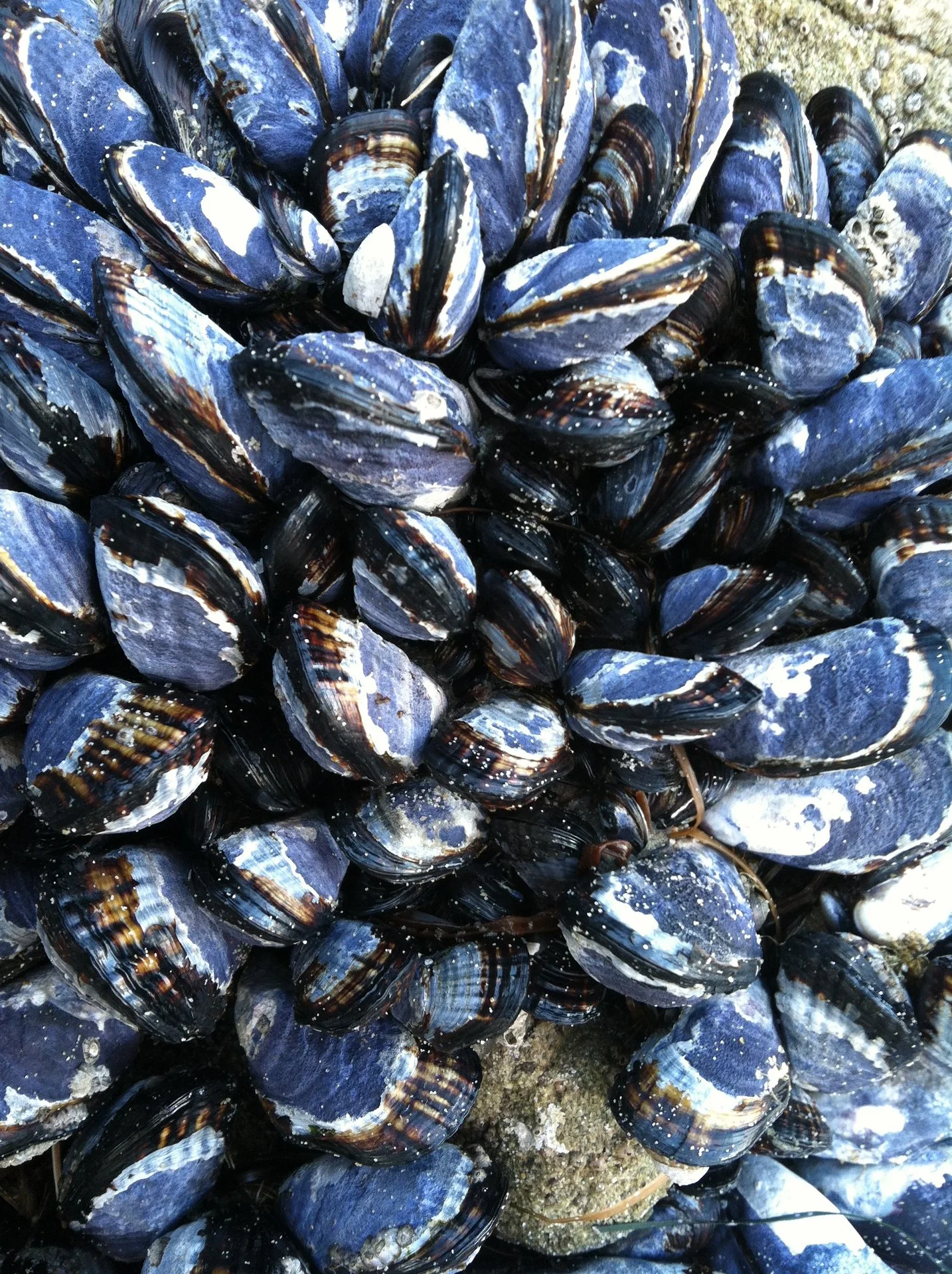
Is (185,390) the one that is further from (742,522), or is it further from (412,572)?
(742,522)

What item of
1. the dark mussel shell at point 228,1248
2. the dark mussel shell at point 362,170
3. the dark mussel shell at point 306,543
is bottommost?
the dark mussel shell at point 228,1248

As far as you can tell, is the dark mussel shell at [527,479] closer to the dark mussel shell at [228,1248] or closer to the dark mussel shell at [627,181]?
the dark mussel shell at [627,181]

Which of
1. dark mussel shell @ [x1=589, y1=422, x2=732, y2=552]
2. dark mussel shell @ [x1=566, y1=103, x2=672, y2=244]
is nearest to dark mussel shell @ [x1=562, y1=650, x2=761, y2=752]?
dark mussel shell @ [x1=589, y1=422, x2=732, y2=552]

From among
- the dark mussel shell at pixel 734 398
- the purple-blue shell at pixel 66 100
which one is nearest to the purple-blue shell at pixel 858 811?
the dark mussel shell at pixel 734 398

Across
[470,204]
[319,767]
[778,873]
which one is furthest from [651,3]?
[778,873]

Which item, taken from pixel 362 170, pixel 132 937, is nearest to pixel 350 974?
pixel 132 937
